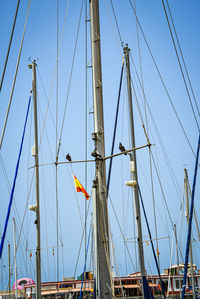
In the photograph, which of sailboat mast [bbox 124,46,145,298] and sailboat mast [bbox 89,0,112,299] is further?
sailboat mast [bbox 124,46,145,298]

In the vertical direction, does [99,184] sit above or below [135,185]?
below

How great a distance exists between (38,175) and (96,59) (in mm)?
9662

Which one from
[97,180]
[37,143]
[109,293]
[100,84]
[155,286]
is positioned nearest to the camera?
[109,293]

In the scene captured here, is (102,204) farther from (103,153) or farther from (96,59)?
(96,59)

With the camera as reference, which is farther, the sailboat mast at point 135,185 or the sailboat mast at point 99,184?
the sailboat mast at point 135,185

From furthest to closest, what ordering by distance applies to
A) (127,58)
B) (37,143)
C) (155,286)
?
(155,286)
(127,58)
(37,143)

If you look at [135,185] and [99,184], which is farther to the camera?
[135,185]

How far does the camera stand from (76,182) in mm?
20219

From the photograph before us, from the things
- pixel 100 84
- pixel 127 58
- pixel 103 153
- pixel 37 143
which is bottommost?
pixel 103 153

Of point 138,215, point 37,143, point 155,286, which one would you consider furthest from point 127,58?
point 155,286

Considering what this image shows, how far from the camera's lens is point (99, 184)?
12.0m

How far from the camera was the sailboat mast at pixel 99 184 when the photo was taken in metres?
11.4

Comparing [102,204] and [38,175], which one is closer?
[102,204]

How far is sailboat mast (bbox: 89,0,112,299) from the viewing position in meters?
11.4
